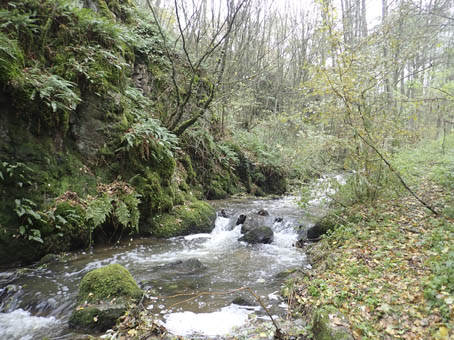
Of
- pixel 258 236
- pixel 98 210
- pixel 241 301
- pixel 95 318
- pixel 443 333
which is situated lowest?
pixel 258 236

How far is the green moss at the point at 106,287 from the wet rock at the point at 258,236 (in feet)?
14.6

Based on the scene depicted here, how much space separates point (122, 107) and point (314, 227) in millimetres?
6846

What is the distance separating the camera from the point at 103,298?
168 inches

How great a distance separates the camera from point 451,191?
747cm

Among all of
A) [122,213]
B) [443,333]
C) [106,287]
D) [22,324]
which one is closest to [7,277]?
[22,324]

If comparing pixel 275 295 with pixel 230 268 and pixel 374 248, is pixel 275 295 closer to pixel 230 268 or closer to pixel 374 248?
pixel 230 268

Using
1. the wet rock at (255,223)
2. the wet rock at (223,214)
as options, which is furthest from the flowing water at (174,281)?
the wet rock at (223,214)

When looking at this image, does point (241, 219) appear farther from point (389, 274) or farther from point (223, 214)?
point (389, 274)

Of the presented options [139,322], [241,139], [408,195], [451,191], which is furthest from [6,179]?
[241,139]

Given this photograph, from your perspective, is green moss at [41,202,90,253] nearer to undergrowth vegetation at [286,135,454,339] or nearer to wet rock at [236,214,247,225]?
undergrowth vegetation at [286,135,454,339]

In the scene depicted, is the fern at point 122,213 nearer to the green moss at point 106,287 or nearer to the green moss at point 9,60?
the green moss at point 106,287

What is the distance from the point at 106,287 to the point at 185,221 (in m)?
4.52

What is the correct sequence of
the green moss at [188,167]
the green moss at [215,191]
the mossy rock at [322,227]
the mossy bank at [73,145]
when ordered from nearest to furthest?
the mossy bank at [73,145] < the mossy rock at [322,227] < the green moss at [188,167] < the green moss at [215,191]

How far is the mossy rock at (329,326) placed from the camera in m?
3.18
